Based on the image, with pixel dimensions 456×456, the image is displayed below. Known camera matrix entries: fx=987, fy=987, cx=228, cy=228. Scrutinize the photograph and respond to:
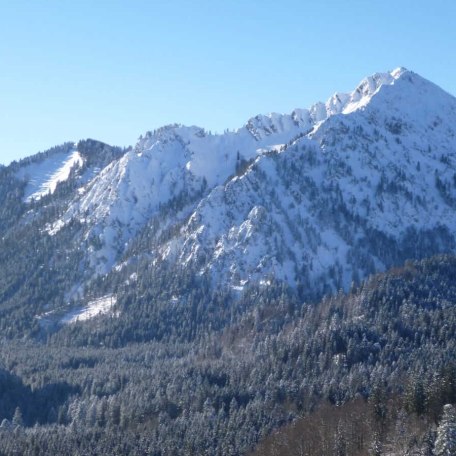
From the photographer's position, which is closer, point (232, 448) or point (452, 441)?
point (452, 441)

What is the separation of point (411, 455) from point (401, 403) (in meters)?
38.4

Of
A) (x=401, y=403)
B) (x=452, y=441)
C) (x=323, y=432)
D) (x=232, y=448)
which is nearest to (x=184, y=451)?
(x=232, y=448)

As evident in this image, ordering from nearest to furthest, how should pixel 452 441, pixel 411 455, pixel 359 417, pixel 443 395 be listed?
pixel 452 441, pixel 411 455, pixel 443 395, pixel 359 417

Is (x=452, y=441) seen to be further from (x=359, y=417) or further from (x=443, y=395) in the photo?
(x=359, y=417)

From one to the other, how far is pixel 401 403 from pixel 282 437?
2498cm

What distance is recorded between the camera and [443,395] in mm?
184250

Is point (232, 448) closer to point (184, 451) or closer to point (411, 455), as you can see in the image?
point (184, 451)

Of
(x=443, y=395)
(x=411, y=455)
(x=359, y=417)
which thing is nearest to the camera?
(x=411, y=455)

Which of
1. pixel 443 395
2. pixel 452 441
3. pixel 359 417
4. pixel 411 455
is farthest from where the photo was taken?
pixel 359 417

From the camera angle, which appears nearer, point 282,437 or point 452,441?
point 452,441

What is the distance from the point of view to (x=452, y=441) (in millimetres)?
146375

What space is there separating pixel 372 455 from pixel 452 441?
23.1 metres

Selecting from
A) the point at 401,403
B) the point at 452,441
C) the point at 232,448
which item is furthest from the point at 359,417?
the point at 452,441

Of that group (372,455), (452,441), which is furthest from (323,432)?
(452,441)
